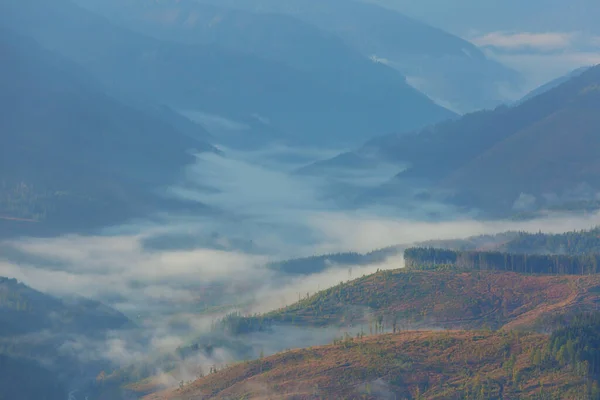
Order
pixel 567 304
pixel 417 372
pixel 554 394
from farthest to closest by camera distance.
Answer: pixel 567 304
pixel 417 372
pixel 554 394

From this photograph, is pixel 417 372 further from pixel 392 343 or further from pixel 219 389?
pixel 219 389

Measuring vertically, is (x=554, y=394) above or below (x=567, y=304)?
below

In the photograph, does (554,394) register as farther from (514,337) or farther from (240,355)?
(240,355)

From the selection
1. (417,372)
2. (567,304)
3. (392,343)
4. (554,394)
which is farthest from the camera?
(567,304)

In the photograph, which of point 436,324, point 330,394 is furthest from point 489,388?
point 436,324

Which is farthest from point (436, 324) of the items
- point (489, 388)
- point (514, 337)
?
point (489, 388)

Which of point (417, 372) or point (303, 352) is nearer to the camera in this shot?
point (417, 372)
